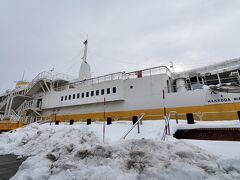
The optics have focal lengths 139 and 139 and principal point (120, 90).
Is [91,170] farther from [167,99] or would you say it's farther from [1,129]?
[1,129]

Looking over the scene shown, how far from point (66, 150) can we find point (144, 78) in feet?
39.9

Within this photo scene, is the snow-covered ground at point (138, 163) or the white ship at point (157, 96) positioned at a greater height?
the white ship at point (157, 96)

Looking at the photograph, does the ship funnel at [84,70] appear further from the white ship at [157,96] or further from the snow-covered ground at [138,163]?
the snow-covered ground at [138,163]

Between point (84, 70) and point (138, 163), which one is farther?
point (84, 70)

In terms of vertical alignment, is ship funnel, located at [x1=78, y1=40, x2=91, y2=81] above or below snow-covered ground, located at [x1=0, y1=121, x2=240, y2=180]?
above

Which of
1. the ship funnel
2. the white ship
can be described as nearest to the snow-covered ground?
the white ship

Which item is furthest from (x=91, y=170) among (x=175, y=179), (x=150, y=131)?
(x=150, y=131)

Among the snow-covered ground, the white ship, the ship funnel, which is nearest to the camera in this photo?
the snow-covered ground

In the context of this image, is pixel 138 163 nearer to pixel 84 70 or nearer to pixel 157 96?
pixel 157 96

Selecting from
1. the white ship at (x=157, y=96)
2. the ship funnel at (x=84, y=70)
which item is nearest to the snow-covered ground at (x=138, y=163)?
the white ship at (x=157, y=96)

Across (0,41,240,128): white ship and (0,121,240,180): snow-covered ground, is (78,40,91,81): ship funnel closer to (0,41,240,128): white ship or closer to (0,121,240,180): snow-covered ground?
(0,41,240,128): white ship

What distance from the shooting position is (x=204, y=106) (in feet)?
40.5

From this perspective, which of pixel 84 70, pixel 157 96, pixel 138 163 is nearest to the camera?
pixel 138 163

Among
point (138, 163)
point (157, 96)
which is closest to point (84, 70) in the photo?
point (157, 96)
